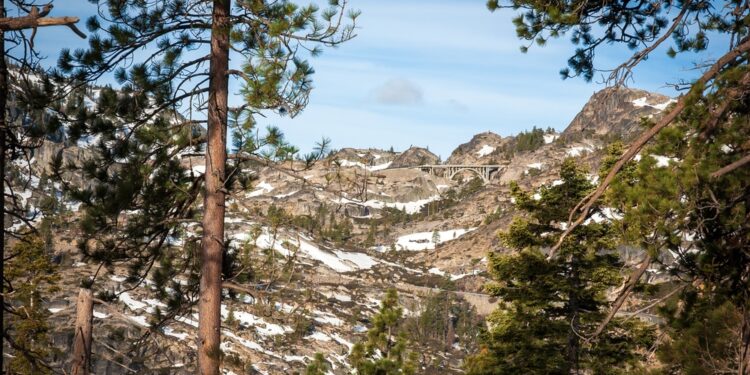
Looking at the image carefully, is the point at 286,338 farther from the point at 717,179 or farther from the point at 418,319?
the point at 717,179

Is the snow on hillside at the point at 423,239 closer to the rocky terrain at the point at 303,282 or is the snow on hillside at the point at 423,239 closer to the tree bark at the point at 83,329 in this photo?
the rocky terrain at the point at 303,282

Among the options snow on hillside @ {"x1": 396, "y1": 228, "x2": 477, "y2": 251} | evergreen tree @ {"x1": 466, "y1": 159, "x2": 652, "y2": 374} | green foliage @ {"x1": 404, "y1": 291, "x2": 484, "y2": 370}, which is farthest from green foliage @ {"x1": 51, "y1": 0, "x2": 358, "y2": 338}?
Result: snow on hillside @ {"x1": 396, "y1": 228, "x2": 477, "y2": 251}

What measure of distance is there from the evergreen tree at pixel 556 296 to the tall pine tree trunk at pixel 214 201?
12.7 m

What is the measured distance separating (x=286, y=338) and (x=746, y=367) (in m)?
89.0

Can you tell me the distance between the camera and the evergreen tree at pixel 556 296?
63.6ft

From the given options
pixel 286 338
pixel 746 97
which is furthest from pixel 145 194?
pixel 286 338

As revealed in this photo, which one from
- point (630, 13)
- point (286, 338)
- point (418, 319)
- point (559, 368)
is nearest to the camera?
point (630, 13)

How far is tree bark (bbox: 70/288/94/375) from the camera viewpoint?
715cm

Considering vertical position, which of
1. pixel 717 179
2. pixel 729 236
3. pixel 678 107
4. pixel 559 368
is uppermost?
pixel 678 107

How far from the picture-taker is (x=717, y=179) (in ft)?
22.5

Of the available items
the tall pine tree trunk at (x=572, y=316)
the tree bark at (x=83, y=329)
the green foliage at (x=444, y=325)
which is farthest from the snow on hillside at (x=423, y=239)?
the tree bark at (x=83, y=329)

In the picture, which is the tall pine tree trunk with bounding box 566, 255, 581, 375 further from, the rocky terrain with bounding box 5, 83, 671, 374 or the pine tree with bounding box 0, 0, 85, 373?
the pine tree with bounding box 0, 0, 85, 373

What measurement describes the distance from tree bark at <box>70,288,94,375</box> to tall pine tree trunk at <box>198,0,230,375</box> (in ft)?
3.85

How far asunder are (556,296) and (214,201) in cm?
1461
